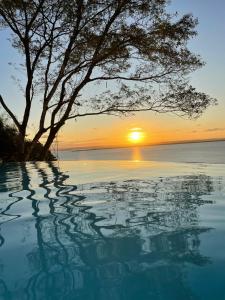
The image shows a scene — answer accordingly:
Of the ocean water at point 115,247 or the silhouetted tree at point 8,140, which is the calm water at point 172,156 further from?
the ocean water at point 115,247

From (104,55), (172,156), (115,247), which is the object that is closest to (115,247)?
(115,247)

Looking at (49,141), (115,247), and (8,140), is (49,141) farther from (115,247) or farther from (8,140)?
(115,247)

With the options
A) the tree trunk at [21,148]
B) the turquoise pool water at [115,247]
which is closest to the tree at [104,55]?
the tree trunk at [21,148]

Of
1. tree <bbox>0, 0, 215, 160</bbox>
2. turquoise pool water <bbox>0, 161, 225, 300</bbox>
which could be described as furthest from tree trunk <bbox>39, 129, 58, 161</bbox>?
turquoise pool water <bbox>0, 161, 225, 300</bbox>

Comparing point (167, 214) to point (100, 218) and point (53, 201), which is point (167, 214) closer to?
point (100, 218)

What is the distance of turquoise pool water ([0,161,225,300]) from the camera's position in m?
2.15

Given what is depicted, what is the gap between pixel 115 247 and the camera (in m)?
2.80

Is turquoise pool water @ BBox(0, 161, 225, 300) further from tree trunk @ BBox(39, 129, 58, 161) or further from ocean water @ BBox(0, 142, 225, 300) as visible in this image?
tree trunk @ BBox(39, 129, 58, 161)

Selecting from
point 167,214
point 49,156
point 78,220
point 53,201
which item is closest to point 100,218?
point 78,220

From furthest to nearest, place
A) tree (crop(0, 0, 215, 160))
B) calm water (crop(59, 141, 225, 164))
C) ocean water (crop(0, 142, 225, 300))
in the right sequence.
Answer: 1. calm water (crop(59, 141, 225, 164))
2. tree (crop(0, 0, 215, 160))
3. ocean water (crop(0, 142, 225, 300))

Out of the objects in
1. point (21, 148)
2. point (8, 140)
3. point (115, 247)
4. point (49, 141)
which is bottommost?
point (115, 247)

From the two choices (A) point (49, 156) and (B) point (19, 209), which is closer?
(B) point (19, 209)

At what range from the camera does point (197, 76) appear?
15422 millimetres

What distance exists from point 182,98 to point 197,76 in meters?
1.29
